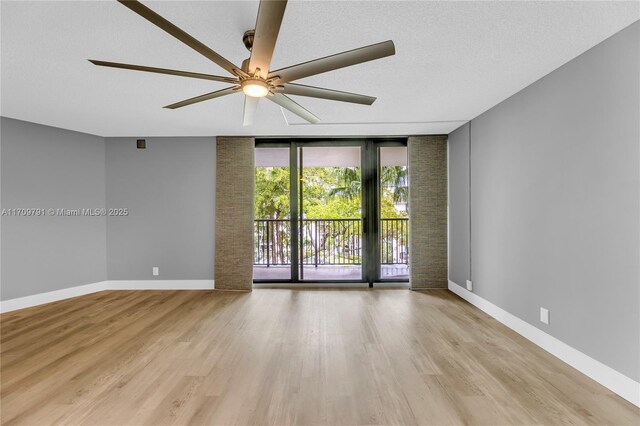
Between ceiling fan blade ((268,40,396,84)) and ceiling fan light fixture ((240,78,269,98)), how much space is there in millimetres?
73

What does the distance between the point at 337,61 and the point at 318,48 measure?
57 cm

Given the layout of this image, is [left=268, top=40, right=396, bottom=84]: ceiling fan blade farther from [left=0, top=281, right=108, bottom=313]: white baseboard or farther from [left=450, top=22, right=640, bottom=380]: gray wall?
[left=0, top=281, right=108, bottom=313]: white baseboard

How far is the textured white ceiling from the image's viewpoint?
1697mm

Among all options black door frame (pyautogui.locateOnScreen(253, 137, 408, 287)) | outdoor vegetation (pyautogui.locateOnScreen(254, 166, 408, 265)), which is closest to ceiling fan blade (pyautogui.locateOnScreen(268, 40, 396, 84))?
black door frame (pyautogui.locateOnScreen(253, 137, 408, 287))

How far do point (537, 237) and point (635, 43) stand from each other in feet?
5.08

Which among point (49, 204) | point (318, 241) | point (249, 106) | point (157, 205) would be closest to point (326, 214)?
point (318, 241)

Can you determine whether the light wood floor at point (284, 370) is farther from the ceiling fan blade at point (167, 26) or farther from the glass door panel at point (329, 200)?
the ceiling fan blade at point (167, 26)

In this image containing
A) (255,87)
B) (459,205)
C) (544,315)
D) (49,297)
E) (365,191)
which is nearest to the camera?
(255,87)

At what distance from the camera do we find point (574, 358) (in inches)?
88.7

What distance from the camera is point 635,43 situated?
1.84 metres

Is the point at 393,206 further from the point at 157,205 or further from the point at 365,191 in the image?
the point at 157,205

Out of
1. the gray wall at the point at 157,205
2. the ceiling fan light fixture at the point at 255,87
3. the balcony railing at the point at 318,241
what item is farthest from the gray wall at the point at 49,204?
the ceiling fan light fixture at the point at 255,87

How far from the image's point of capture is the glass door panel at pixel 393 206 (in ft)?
15.5

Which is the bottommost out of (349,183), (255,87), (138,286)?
(138,286)
